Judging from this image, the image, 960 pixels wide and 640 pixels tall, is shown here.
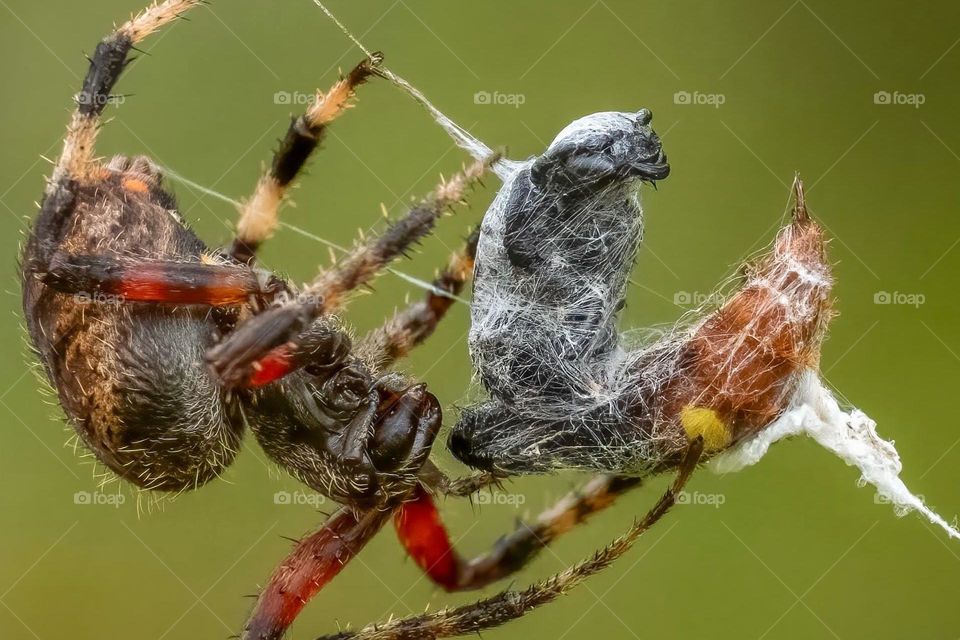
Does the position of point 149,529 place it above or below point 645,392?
below

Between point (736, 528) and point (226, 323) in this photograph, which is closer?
point (226, 323)

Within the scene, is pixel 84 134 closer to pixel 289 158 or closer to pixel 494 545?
pixel 289 158

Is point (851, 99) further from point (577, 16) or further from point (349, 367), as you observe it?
point (349, 367)

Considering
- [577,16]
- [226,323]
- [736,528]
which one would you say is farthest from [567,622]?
[577,16]

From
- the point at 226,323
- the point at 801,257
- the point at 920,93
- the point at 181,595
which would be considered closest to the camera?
the point at 801,257
